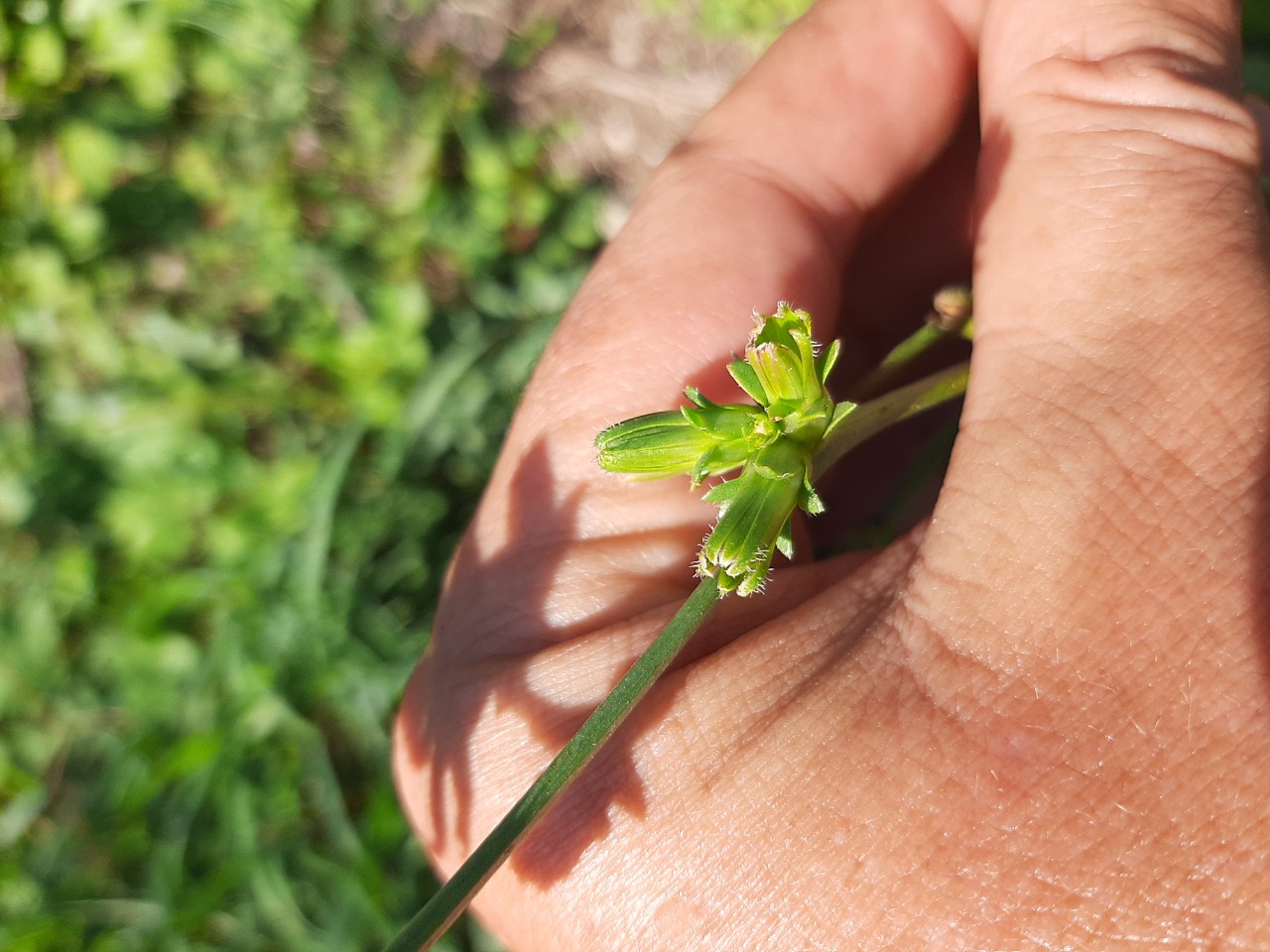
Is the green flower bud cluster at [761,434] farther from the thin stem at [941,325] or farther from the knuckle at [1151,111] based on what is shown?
the knuckle at [1151,111]

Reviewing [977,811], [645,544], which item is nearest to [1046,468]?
[977,811]

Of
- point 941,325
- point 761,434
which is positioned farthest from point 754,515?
point 941,325

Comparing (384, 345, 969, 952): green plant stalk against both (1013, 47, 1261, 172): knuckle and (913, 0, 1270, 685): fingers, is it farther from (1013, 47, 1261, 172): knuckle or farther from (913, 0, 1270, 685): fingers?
(1013, 47, 1261, 172): knuckle

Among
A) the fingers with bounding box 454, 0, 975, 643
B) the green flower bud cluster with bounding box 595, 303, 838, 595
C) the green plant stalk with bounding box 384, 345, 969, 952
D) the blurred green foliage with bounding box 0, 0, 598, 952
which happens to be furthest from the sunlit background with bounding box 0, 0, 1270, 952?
the green plant stalk with bounding box 384, 345, 969, 952

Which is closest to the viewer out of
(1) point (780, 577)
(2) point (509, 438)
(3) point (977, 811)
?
(3) point (977, 811)

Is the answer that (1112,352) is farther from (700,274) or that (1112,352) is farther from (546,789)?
(546,789)

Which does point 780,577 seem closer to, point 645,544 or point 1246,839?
point 645,544

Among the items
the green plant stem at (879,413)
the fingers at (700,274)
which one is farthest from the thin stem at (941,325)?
the fingers at (700,274)
